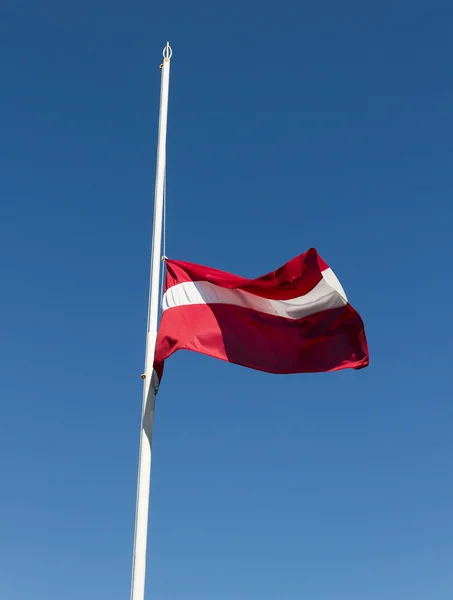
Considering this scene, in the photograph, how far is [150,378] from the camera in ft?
50.1

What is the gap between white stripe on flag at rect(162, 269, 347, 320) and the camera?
1739cm

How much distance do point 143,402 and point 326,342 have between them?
4.35 metres

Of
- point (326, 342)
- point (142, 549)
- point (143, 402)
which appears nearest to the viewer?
point (142, 549)

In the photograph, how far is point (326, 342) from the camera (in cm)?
1780

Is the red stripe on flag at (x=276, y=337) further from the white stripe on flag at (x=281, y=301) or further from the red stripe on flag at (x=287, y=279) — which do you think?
the red stripe on flag at (x=287, y=279)

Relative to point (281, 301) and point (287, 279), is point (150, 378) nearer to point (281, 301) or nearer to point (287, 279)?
point (281, 301)

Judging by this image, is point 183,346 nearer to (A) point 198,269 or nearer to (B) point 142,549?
(A) point 198,269

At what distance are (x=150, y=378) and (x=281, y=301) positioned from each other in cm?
401

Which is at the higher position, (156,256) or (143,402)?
(156,256)

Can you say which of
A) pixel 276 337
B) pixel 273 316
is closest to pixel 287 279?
pixel 273 316

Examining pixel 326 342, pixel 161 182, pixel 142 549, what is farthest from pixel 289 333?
pixel 142 549

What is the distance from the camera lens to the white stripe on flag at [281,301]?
17391mm

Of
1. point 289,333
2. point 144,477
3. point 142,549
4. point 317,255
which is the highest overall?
point 317,255

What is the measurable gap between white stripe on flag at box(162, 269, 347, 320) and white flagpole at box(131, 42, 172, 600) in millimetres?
1119
